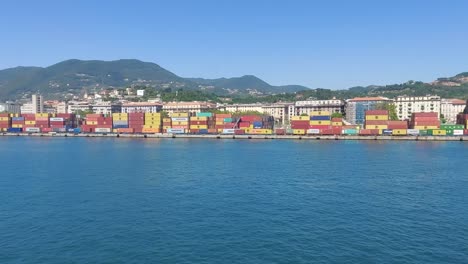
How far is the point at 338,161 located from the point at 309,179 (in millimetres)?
12277

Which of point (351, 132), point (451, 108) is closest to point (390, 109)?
point (351, 132)

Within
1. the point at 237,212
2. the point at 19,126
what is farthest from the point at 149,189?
the point at 19,126

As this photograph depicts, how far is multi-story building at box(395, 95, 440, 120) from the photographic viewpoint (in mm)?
115500

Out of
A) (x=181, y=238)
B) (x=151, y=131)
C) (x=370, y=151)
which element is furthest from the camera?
(x=151, y=131)

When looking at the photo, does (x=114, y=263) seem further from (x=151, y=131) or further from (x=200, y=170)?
(x=151, y=131)

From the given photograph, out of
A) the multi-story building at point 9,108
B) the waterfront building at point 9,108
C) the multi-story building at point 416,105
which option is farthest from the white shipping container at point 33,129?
the multi-story building at point 416,105

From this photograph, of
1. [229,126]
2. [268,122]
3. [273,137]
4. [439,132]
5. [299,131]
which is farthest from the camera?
[268,122]

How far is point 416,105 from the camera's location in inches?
4587

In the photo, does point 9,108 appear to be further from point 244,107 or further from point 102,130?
point 102,130

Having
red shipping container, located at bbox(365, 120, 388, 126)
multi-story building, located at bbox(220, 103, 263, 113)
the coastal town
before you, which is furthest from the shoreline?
multi-story building, located at bbox(220, 103, 263, 113)

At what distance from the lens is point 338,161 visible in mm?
43406

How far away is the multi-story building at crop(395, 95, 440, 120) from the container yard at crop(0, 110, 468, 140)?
33.9 meters

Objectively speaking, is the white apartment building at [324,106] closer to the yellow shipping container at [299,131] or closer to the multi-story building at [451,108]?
the multi-story building at [451,108]

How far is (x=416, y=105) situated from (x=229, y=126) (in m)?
64.2
